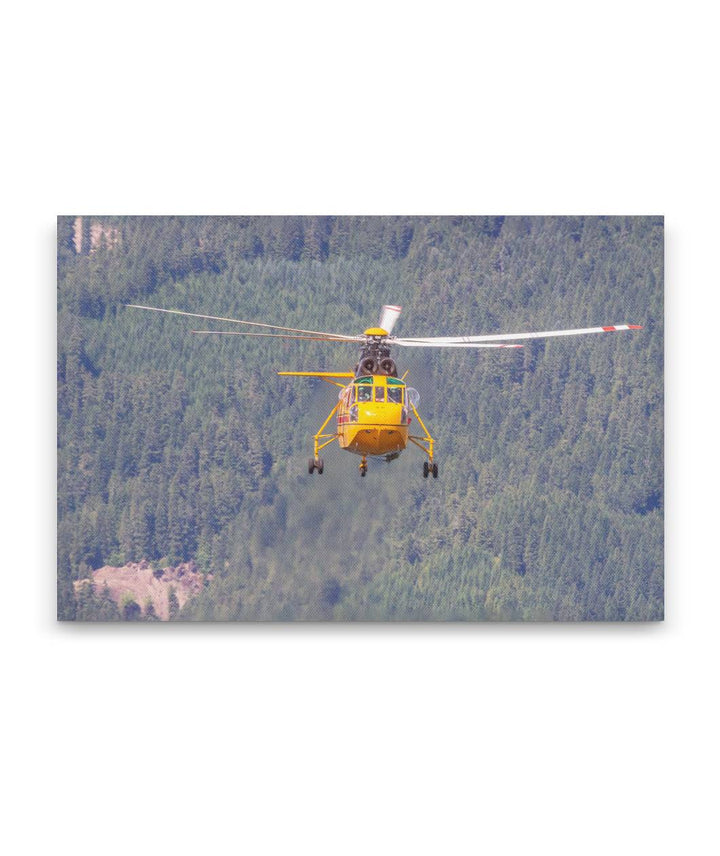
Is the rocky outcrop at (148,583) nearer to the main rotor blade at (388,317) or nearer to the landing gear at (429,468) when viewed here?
the landing gear at (429,468)

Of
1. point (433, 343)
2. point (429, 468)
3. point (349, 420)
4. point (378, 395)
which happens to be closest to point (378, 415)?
point (378, 395)

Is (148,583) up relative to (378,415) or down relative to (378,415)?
down

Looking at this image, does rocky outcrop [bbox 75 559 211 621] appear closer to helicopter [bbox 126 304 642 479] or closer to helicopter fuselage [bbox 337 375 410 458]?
helicopter [bbox 126 304 642 479]

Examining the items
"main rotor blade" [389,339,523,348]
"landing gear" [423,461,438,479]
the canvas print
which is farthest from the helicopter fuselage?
"landing gear" [423,461,438,479]

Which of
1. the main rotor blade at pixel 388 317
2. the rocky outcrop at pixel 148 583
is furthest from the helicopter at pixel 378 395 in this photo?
the rocky outcrop at pixel 148 583

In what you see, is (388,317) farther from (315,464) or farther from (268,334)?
(315,464)
